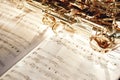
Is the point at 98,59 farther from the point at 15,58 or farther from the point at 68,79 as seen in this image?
the point at 15,58

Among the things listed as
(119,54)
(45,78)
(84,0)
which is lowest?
(45,78)

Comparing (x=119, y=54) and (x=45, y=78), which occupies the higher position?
(x=119, y=54)

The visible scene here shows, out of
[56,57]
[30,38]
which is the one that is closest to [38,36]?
[30,38]

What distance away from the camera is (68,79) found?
1.15 meters

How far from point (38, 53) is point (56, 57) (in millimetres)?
93

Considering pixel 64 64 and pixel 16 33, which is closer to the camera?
pixel 64 64

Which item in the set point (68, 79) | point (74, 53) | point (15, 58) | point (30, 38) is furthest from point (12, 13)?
point (68, 79)

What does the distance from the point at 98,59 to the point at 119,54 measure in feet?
0.35

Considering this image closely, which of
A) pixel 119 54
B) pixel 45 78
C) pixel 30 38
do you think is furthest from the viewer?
pixel 30 38

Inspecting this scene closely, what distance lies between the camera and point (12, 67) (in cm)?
117

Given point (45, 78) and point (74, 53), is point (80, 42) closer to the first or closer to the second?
point (74, 53)

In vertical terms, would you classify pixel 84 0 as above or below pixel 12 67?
above

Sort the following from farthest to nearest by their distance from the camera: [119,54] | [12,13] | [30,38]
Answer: [12,13] < [30,38] < [119,54]

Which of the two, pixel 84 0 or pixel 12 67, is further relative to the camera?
pixel 84 0
